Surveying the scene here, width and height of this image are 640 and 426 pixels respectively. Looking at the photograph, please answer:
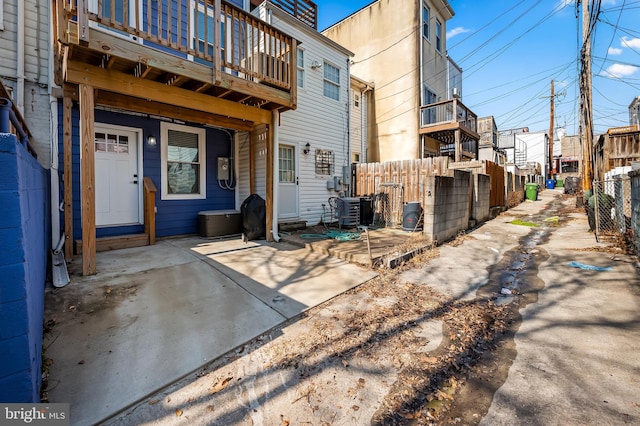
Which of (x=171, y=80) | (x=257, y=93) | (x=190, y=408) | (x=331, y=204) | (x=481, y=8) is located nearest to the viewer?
(x=190, y=408)

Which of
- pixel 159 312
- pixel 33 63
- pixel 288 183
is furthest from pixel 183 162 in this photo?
pixel 159 312

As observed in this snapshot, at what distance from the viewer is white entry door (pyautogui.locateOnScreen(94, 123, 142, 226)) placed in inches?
205

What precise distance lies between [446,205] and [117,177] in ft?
22.1

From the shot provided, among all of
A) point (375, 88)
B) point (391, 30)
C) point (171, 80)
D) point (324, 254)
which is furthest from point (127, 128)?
point (391, 30)

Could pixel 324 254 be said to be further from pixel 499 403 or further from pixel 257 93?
pixel 499 403

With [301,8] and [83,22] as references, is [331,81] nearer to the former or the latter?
[301,8]

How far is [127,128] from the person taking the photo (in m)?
5.45

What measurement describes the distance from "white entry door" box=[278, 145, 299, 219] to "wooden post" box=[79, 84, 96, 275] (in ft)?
13.0

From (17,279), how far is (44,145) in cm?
452

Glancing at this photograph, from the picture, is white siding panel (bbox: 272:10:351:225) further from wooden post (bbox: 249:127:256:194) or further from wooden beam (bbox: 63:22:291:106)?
wooden beam (bbox: 63:22:291:106)

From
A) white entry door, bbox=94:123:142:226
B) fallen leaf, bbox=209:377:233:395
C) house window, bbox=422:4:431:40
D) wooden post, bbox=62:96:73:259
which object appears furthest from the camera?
house window, bbox=422:4:431:40

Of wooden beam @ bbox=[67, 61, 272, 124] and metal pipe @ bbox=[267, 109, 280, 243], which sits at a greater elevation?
wooden beam @ bbox=[67, 61, 272, 124]

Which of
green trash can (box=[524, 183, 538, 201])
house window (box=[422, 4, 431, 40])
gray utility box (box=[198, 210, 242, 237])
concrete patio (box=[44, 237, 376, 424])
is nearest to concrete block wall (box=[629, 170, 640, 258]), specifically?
concrete patio (box=[44, 237, 376, 424])

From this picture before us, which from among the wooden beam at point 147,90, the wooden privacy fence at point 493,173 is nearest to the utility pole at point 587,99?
the wooden privacy fence at point 493,173
